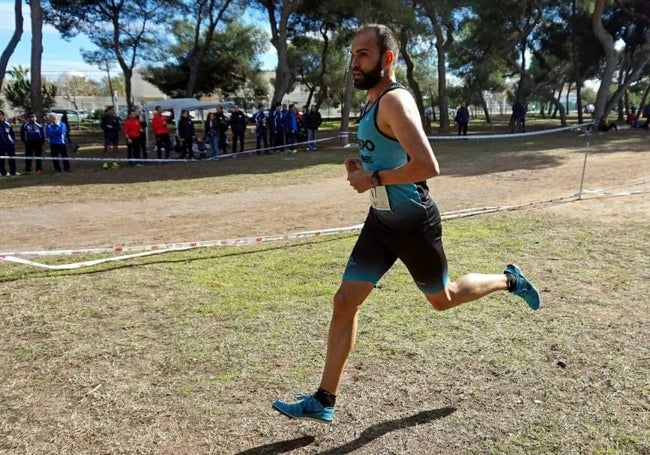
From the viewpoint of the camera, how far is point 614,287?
4867 millimetres

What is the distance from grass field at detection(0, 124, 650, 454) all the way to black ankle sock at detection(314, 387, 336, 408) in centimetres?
17

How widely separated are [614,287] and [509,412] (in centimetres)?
248

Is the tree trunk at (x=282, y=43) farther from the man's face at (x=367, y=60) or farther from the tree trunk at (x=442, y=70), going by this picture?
the man's face at (x=367, y=60)

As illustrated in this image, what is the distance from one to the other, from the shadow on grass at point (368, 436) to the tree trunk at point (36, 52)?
75.5 ft

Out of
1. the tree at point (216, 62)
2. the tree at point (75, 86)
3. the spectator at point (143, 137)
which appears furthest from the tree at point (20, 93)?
the spectator at point (143, 137)

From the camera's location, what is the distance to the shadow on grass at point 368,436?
9.00ft

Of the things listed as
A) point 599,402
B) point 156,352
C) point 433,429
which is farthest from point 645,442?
point 156,352

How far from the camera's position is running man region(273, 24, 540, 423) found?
2.56m

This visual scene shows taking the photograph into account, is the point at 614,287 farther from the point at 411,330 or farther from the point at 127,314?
the point at 127,314

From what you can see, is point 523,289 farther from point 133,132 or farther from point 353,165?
point 133,132

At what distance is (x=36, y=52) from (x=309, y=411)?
23172 millimetres

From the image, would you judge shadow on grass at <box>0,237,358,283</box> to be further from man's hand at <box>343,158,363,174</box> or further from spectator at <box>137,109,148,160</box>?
spectator at <box>137,109,148,160</box>

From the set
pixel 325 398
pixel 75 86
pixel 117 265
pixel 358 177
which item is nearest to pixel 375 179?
pixel 358 177

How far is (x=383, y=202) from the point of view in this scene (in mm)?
2814
